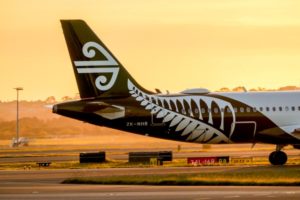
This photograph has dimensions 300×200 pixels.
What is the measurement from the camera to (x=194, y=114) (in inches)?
2579

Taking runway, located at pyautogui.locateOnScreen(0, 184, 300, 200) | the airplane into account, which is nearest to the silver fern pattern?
the airplane

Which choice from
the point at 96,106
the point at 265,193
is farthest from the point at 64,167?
the point at 265,193

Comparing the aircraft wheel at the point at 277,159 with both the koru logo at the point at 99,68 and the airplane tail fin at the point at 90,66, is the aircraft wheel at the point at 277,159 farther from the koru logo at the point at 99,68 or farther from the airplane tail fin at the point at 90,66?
the koru logo at the point at 99,68

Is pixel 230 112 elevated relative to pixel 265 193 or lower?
elevated

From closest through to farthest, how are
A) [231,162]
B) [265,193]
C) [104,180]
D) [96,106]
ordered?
1. [265,193]
2. [104,180]
3. [96,106]
4. [231,162]

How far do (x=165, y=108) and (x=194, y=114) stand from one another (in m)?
2.01

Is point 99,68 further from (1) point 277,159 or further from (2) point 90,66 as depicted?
(1) point 277,159

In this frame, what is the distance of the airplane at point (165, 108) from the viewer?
215 feet

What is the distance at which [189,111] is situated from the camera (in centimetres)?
6556

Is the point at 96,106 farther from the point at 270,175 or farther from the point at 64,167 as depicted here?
the point at 270,175

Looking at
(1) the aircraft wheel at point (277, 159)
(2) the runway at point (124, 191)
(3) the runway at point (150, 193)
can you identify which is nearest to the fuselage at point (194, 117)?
(1) the aircraft wheel at point (277, 159)

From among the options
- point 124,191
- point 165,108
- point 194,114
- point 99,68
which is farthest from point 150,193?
point 99,68

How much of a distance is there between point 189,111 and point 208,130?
1.83m

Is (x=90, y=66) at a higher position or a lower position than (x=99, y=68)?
higher
